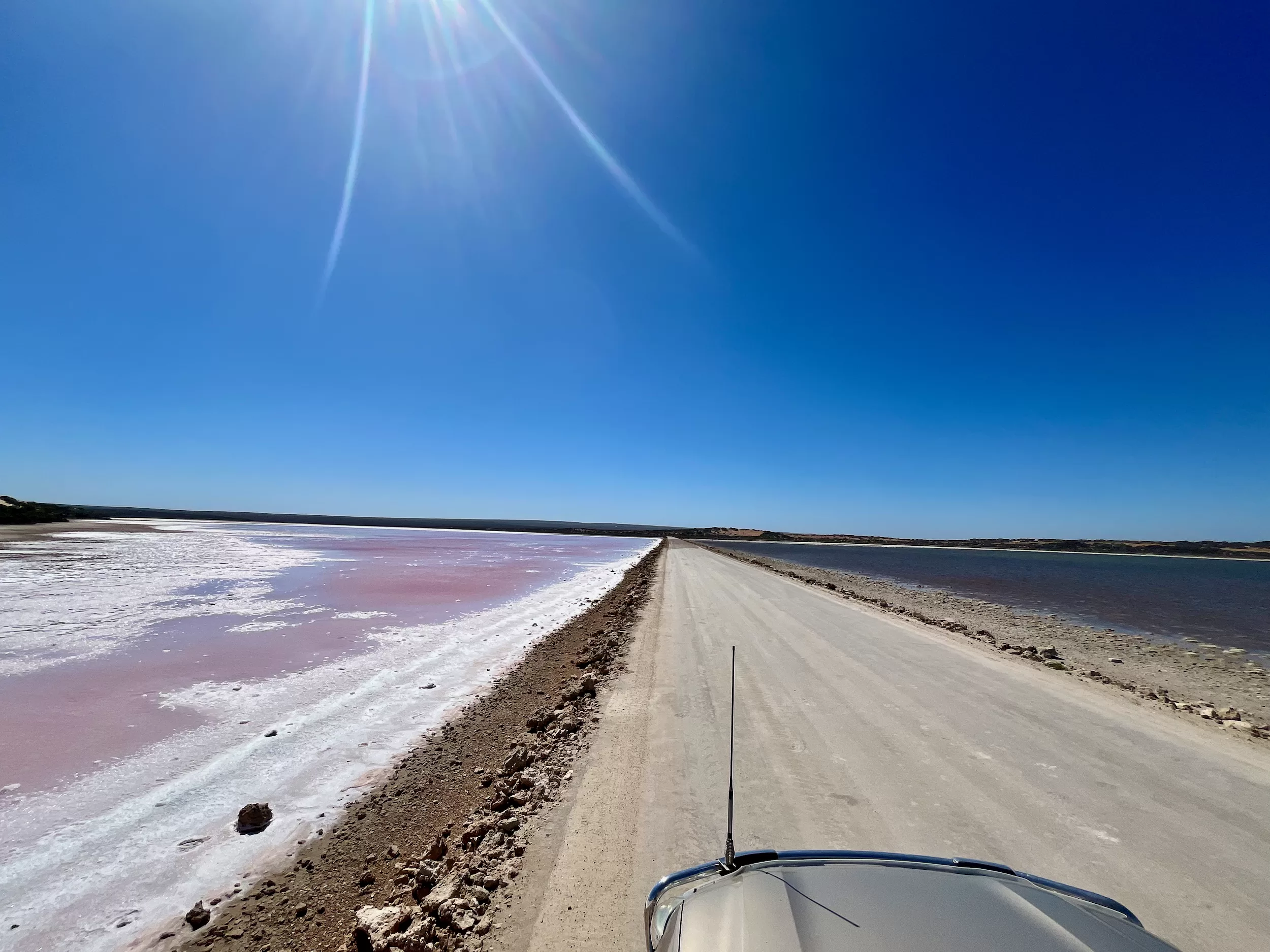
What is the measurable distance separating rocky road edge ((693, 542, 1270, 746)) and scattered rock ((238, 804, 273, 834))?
39.1ft

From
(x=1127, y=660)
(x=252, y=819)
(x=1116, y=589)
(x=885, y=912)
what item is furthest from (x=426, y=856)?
(x=1116, y=589)

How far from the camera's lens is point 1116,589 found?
3231cm

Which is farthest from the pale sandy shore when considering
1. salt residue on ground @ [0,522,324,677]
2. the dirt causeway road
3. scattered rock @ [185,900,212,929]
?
salt residue on ground @ [0,522,324,677]

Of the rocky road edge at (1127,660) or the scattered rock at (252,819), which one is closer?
the scattered rock at (252,819)

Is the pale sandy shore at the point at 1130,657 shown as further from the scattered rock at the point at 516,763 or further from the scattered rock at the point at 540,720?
the scattered rock at the point at 516,763

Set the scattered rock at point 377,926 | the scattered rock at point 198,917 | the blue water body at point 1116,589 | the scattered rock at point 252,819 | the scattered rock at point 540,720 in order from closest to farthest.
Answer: the scattered rock at point 377,926 < the scattered rock at point 198,917 < the scattered rock at point 252,819 < the scattered rock at point 540,720 < the blue water body at point 1116,589

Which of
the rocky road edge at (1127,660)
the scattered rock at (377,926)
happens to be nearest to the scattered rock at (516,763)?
the scattered rock at (377,926)

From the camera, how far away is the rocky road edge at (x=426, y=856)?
352cm

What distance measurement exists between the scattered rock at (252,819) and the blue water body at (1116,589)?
23.2 m

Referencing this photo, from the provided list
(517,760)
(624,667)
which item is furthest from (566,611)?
(517,760)

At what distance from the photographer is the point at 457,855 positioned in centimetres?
429

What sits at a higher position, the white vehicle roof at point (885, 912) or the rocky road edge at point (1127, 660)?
the white vehicle roof at point (885, 912)

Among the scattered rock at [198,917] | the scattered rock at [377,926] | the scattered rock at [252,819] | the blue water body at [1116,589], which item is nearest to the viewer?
the scattered rock at [377,926]

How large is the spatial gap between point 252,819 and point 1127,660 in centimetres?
1797
